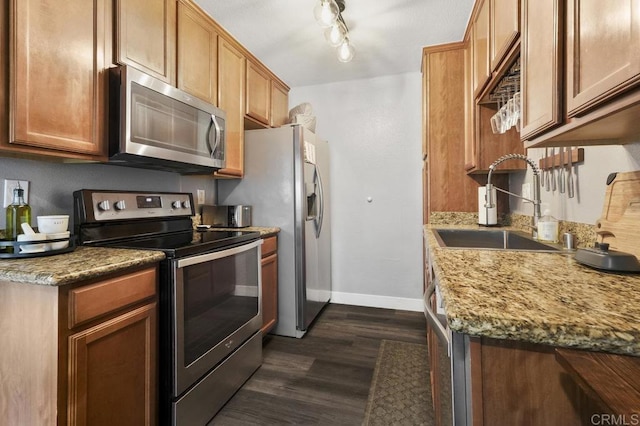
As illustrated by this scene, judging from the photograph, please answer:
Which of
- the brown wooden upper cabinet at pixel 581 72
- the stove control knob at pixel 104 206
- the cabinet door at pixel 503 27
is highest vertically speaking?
the cabinet door at pixel 503 27

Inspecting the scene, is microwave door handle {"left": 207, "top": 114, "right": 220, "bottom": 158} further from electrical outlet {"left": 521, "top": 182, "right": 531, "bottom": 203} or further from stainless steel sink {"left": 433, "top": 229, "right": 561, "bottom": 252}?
electrical outlet {"left": 521, "top": 182, "right": 531, "bottom": 203}

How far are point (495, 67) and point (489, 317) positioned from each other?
137 cm

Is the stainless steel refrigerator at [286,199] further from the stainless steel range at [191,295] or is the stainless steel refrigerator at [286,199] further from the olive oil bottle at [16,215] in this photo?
the olive oil bottle at [16,215]

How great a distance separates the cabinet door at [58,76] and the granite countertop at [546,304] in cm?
157

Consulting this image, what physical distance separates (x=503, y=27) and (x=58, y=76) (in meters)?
1.90

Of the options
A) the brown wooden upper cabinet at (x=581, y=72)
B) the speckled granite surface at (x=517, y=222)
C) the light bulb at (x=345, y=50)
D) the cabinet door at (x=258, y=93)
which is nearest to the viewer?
the brown wooden upper cabinet at (x=581, y=72)

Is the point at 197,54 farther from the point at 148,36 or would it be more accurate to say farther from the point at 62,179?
the point at 62,179

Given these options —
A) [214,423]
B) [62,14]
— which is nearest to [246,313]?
[214,423]

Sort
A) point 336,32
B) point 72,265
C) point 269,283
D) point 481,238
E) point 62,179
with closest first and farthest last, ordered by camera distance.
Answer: point 72,265 < point 62,179 < point 481,238 < point 336,32 < point 269,283

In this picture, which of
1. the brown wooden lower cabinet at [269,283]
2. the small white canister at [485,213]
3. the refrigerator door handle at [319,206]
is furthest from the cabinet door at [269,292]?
the small white canister at [485,213]

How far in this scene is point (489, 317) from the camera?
525mm

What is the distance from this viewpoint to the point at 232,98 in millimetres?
2312

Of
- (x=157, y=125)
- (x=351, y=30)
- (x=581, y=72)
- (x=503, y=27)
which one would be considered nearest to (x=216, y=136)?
(x=157, y=125)

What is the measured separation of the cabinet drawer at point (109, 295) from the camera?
976 mm
